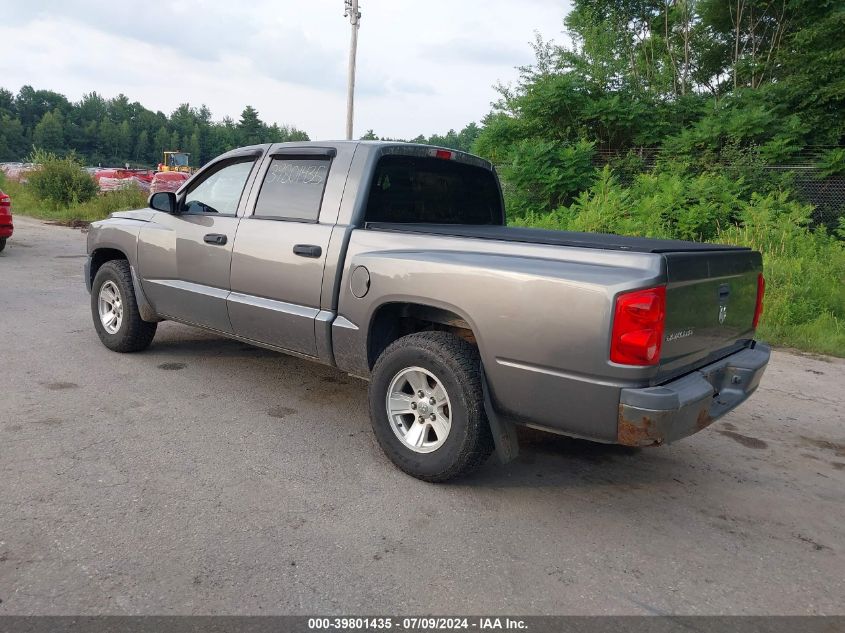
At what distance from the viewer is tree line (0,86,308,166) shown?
110 meters

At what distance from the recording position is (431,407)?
348 centimetres

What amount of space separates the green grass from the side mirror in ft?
50.2

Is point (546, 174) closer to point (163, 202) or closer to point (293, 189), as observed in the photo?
point (163, 202)

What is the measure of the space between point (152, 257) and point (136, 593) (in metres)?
3.33

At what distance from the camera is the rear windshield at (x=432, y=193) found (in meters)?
4.16

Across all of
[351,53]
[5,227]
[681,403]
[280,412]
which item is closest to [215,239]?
[280,412]

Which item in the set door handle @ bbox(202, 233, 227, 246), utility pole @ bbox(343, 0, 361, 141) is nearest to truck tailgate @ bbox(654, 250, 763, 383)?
door handle @ bbox(202, 233, 227, 246)

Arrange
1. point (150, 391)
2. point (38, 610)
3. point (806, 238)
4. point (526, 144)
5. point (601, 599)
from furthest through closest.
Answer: point (526, 144) < point (806, 238) < point (150, 391) < point (601, 599) < point (38, 610)

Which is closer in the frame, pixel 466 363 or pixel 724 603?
pixel 724 603

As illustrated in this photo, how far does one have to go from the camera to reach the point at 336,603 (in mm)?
2432

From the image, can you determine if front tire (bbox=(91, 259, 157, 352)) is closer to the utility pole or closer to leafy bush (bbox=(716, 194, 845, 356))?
leafy bush (bbox=(716, 194, 845, 356))

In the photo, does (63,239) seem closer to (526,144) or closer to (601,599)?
(526,144)

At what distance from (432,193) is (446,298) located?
1.52 m

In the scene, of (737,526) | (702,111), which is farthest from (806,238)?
(737,526)
